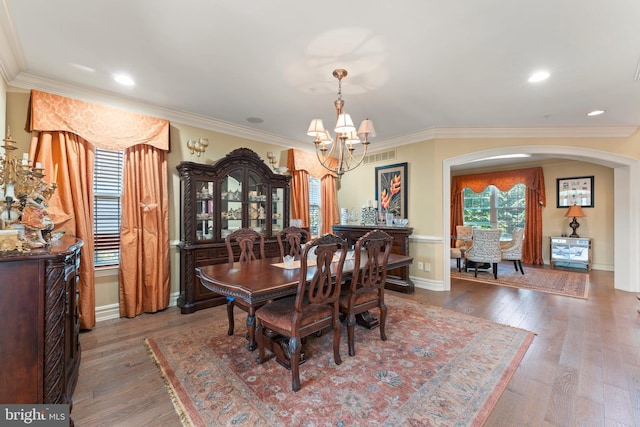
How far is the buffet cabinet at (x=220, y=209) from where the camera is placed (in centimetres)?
346

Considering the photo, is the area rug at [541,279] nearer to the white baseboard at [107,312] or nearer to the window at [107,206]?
the white baseboard at [107,312]

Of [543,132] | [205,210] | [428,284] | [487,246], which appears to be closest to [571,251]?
[487,246]

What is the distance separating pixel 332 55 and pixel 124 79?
83.9 inches

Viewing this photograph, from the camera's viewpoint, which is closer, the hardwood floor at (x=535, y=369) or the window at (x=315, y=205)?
the hardwood floor at (x=535, y=369)

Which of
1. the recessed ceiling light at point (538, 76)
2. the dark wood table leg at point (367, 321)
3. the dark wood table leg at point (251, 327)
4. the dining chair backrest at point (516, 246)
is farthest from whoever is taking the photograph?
the dining chair backrest at point (516, 246)

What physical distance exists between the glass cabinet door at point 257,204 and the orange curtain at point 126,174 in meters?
1.16

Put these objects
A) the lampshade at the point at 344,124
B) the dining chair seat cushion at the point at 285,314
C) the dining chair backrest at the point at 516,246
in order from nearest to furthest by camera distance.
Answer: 1. the dining chair seat cushion at the point at 285,314
2. the lampshade at the point at 344,124
3. the dining chair backrest at the point at 516,246

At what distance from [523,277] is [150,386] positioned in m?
6.06

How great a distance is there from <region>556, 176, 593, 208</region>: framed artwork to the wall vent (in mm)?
4512

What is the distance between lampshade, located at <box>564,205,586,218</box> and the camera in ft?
19.0

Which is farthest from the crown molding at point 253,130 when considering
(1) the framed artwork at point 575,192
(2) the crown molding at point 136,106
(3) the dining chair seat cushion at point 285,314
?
(3) the dining chair seat cushion at point 285,314

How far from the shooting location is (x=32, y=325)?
1.46m

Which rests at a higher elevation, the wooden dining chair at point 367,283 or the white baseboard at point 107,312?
the wooden dining chair at point 367,283

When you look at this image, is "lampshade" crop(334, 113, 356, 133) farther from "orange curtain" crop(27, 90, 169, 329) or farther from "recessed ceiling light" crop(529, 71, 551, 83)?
"orange curtain" crop(27, 90, 169, 329)
